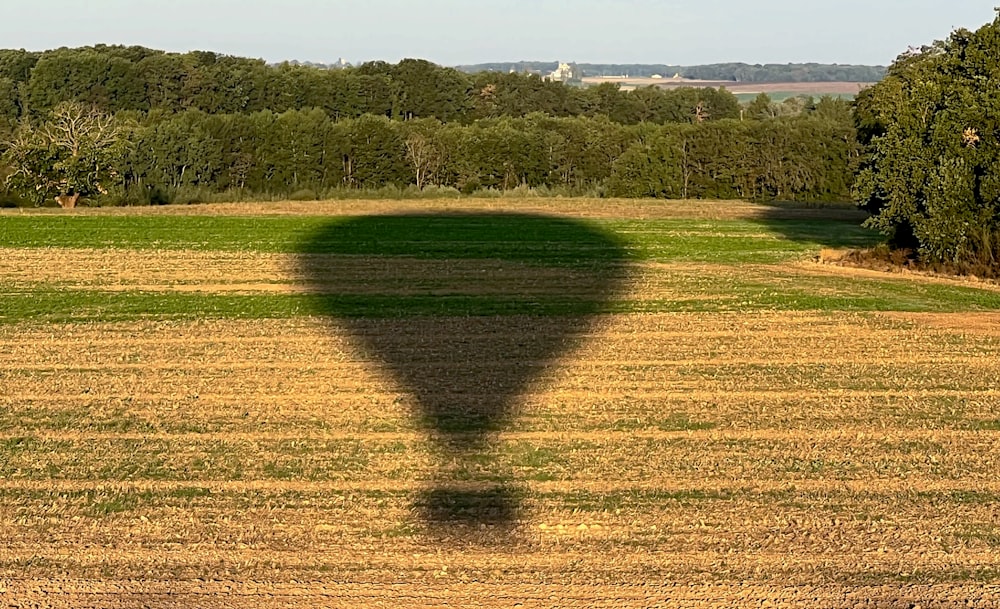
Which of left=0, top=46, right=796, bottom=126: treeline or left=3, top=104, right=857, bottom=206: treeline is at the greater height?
left=0, top=46, right=796, bottom=126: treeline

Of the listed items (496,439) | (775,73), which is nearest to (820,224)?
(496,439)

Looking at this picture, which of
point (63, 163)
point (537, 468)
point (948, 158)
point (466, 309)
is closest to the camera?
point (537, 468)

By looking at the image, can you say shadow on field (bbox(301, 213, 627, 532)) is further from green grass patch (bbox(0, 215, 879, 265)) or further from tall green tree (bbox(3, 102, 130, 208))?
tall green tree (bbox(3, 102, 130, 208))

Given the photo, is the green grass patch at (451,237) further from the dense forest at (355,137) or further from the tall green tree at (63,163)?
the dense forest at (355,137)

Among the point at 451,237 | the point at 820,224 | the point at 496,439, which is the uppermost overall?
the point at 496,439

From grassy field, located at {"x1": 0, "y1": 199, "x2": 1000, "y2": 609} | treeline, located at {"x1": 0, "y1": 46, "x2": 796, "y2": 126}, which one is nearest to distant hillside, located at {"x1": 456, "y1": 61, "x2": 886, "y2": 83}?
treeline, located at {"x1": 0, "y1": 46, "x2": 796, "y2": 126}

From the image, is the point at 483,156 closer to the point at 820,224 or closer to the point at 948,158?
the point at 820,224

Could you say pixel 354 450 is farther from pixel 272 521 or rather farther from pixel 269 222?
pixel 269 222

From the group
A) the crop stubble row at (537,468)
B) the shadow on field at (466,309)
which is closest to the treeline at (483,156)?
the shadow on field at (466,309)
